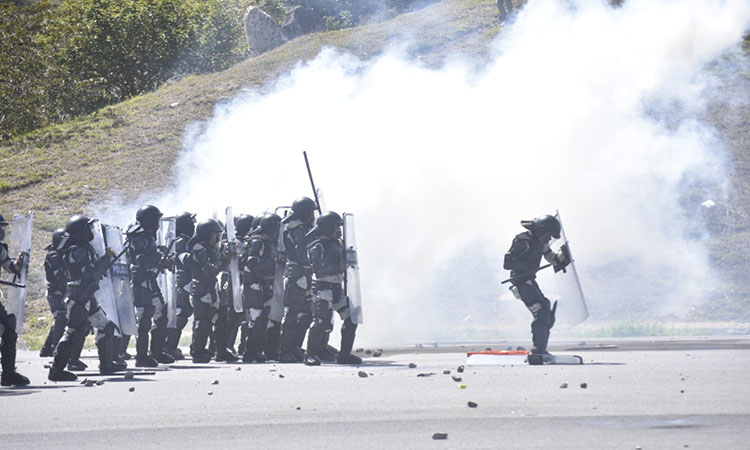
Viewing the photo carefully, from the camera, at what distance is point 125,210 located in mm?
37312

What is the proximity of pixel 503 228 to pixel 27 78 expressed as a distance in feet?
97.1

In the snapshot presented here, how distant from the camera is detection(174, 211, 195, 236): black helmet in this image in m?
17.8

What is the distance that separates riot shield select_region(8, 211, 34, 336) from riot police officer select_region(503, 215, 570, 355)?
261 inches

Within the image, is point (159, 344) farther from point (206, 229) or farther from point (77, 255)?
point (77, 255)

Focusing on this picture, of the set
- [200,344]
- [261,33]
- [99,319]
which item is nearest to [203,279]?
[200,344]

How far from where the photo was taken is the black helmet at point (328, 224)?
15.1 m

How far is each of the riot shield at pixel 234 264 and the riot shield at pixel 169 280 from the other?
37.2 inches

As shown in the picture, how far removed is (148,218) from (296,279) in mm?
2417

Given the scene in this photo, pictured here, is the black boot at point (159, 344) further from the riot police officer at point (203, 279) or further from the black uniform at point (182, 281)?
the black uniform at point (182, 281)

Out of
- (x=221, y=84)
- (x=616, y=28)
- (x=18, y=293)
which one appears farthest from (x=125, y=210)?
(x=18, y=293)

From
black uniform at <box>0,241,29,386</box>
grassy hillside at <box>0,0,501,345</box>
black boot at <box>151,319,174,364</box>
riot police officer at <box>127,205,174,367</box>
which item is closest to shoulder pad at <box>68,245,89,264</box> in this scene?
black uniform at <box>0,241,29,386</box>

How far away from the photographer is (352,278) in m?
15.3

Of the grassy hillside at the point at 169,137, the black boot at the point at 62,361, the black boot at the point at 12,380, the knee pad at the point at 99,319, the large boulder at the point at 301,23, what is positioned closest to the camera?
the black boot at the point at 12,380

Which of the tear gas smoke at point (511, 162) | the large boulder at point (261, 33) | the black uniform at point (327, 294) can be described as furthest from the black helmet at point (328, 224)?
the large boulder at point (261, 33)
